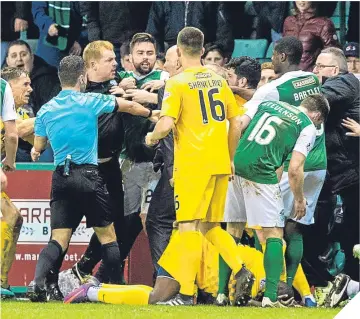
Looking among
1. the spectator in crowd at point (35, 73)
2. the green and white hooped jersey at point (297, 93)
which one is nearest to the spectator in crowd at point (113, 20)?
the spectator in crowd at point (35, 73)

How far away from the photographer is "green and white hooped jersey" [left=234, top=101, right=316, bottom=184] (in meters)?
11.7

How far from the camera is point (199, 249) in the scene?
11133mm

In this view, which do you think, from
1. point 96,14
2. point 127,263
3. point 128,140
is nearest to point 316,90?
point 128,140

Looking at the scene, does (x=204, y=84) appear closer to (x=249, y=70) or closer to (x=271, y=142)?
(x=271, y=142)

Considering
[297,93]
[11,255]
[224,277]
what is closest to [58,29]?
[11,255]

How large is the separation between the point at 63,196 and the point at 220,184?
1592mm

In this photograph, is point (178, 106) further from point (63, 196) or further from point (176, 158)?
point (63, 196)

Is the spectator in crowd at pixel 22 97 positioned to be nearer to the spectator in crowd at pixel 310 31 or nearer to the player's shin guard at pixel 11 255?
the player's shin guard at pixel 11 255

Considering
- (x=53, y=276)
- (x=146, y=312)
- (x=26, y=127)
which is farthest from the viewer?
(x=26, y=127)

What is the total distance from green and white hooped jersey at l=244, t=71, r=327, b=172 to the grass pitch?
62.8 inches

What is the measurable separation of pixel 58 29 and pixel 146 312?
20.7 ft

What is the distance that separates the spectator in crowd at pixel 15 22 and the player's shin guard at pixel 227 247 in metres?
5.89

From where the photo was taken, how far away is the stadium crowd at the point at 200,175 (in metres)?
11.4

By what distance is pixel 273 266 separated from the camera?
11414mm
